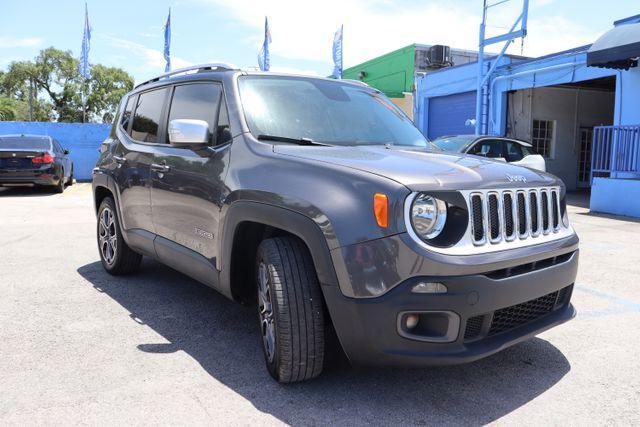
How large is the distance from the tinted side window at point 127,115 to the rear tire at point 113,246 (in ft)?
2.38

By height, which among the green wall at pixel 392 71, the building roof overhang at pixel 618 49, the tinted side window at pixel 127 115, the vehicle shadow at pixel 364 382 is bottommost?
the vehicle shadow at pixel 364 382

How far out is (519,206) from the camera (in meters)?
3.00

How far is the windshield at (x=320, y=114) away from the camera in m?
3.62

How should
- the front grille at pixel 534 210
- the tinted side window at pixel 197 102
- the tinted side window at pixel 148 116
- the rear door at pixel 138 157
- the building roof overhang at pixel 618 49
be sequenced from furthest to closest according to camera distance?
the building roof overhang at pixel 618 49 → the tinted side window at pixel 148 116 → the rear door at pixel 138 157 → the tinted side window at pixel 197 102 → the front grille at pixel 534 210

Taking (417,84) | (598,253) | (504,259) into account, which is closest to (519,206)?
(504,259)

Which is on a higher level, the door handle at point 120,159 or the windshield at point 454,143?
the door handle at point 120,159

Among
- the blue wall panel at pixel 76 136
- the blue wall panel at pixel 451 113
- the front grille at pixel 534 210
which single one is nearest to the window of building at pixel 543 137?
the blue wall panel at pixel 451 113

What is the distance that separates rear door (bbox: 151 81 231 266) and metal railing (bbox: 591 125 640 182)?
10.5 m

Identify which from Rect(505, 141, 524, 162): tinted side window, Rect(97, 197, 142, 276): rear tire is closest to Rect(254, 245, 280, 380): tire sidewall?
Rect(97, 197, 142, 276): rear tire

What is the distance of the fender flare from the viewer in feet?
8.96

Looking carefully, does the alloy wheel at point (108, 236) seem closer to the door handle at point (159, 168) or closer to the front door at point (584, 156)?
the door handle at point (159, 168)

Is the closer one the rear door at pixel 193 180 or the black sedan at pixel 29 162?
the rear door at pixel 193 180

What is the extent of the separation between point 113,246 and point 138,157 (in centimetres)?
120

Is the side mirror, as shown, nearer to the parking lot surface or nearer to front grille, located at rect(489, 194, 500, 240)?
the parking lot surface
